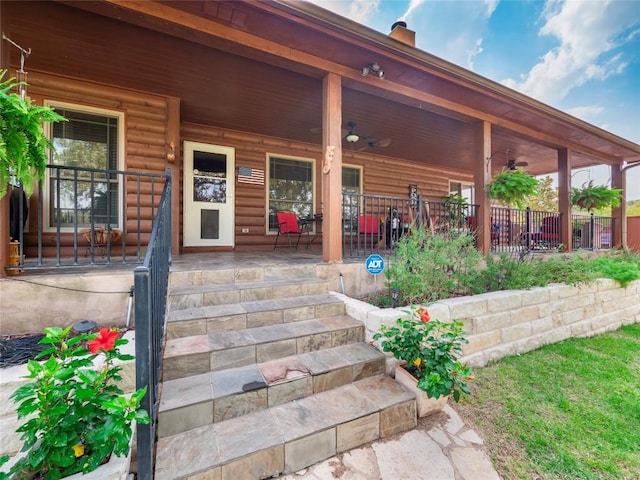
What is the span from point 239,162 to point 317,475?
206 inches

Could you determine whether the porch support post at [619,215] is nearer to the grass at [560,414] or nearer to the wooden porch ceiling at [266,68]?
the wooden porch ceiling at [266,68]

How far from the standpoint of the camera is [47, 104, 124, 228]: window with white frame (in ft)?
13.0

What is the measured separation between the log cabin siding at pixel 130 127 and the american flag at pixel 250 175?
4.69ft

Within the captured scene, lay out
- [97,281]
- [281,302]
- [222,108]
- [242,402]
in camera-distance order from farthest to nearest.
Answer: [222,108], [281,302], [97,281], [242,402]

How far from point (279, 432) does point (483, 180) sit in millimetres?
4869

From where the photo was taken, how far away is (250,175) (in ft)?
18.8

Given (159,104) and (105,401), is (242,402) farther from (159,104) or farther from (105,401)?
(159,104)

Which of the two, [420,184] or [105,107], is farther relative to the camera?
[420,184]

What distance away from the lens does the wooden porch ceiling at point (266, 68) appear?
8.96ft

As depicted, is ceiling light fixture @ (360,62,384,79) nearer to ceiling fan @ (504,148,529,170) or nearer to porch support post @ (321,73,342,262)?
porch support post @ (321,73,342,262)

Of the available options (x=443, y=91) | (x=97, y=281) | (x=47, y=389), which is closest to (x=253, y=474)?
(x=47, y=389)

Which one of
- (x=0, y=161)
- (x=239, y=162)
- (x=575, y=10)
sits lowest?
(x=0, y=161)

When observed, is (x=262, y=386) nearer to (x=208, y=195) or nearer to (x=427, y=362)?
(x=427, y=362)

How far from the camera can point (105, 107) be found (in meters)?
4.09
